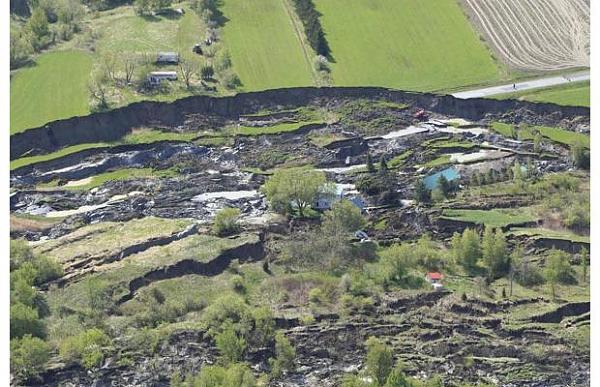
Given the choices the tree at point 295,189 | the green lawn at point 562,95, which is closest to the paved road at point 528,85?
the green lawn at point 562,95

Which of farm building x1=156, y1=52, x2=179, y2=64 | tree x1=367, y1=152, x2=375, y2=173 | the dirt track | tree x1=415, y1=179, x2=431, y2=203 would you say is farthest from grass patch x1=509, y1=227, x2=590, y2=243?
farm building x1=156, y1=52, x2=179, y2=64

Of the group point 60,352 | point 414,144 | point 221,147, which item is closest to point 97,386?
point 60,352

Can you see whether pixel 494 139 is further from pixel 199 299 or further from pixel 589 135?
pixel 199 299

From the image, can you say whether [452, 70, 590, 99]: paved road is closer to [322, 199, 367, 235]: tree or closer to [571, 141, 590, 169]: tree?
[571, 141, 590, 169]: tree

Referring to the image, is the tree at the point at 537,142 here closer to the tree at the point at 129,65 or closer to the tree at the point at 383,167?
the tree at the point at 383,167

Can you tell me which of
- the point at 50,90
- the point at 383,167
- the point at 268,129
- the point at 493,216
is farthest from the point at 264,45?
the point at 493,216

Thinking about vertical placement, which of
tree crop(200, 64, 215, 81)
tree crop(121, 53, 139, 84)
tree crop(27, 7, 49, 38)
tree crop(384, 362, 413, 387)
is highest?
tree crop(27, 7, 49, 38)
